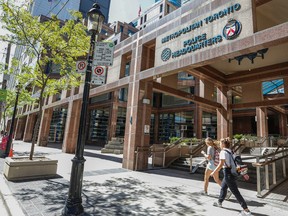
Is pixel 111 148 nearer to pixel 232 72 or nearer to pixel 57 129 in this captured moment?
pixel 232 72

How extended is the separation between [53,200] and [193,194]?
4.37 meters

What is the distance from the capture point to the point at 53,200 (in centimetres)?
520

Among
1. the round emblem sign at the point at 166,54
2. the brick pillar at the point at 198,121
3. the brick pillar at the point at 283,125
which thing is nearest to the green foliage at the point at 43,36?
the round emblem sign at the point at 166,54

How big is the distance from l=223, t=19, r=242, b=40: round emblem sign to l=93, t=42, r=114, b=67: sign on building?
461cm

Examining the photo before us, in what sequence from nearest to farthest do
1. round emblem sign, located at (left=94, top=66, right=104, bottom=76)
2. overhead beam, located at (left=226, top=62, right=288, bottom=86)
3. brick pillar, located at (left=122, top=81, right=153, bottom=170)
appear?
round emblem sign, located at (left=94, top=66, right=104, bottom=76) < brick pillar, located at (left=122, top=81, right=153, bottom=170) < overhead beam, located at (left=226, top=62, right=288, bottom=86)

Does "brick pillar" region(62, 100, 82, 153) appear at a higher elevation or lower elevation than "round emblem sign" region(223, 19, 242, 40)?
lower

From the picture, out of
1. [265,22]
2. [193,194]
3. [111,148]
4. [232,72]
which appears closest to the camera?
[193,194]

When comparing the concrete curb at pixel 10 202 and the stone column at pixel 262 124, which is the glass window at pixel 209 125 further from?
the concrete curb at pixel 10 202

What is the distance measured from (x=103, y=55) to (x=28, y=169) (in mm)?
5653

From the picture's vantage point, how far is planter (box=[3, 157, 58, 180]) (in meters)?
7.10

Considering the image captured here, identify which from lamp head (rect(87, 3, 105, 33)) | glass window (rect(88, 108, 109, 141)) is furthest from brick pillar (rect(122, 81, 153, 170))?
glass window (rect(88, 108, 109, 141))

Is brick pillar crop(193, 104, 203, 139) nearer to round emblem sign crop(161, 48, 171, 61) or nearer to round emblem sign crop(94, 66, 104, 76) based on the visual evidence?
round emblem sign crop(161, 48, 171, 61)

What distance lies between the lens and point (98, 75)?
201 inches

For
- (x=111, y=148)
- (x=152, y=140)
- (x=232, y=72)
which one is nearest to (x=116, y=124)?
(x=152, y=140)
